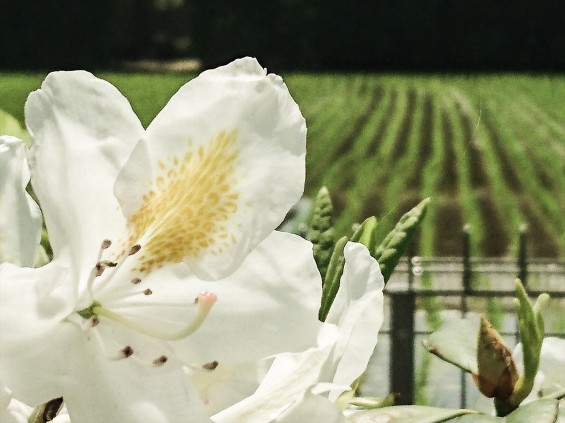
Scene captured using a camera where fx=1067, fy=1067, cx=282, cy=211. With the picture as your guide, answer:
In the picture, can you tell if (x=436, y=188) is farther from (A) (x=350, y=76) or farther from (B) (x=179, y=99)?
(A) (x=350, y=76)

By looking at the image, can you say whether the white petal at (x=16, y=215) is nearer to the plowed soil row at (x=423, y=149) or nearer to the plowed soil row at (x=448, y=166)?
the plowed soil row at (x=448, y=166)

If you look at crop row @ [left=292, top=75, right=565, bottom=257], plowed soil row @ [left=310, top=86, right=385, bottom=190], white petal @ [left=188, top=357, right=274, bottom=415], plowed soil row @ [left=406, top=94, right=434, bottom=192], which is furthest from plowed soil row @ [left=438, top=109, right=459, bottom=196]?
white petal @ [left=188, top=357, right=274, bottom=415]

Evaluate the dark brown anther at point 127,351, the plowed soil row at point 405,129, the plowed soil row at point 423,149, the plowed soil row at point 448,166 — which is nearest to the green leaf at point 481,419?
the dark brown anther at point 127,351

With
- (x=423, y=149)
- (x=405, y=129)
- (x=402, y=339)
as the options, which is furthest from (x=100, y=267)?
(x=405, y=129)

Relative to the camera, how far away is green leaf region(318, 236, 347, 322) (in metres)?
0.31

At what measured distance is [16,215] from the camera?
0.28m

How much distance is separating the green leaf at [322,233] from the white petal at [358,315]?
0.23 feet

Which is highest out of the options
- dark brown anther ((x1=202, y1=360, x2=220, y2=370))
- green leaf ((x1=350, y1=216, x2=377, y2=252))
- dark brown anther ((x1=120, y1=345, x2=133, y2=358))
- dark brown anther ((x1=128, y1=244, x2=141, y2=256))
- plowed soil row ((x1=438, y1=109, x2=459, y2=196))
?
dark brown anther ((x1=128, y1=244, x2=141, y2=256))

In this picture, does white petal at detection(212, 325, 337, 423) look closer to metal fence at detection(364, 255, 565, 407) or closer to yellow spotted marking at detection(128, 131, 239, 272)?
yellow spotted marking at detection(128, 131, 239, 272)

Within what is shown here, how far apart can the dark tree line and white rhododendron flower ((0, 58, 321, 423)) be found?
1400cm

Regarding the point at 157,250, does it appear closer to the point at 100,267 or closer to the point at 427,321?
the point at 100,267

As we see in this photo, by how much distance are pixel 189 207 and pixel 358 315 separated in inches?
2.1

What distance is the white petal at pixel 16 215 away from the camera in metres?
0.28

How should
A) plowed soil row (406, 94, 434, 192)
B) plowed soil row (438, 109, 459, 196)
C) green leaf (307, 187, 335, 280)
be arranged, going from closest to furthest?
green leaf (307, 187, 335, 280), plowed soil row (406, 94, 434, 192), plowed soil row (438, 109, 459, 196)
